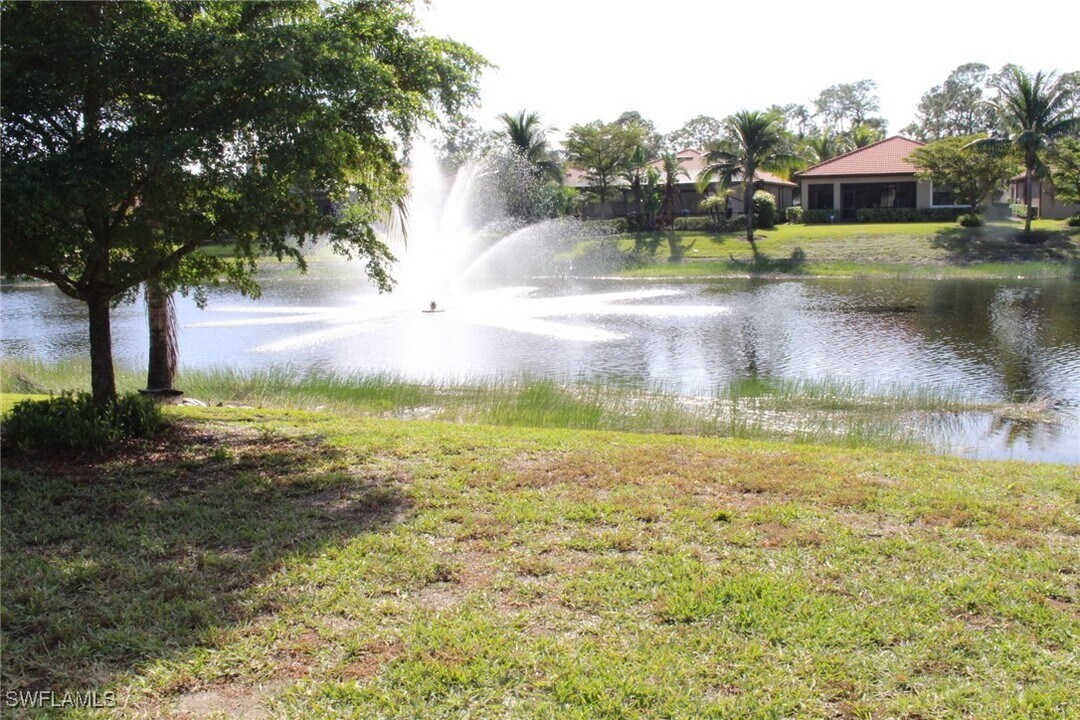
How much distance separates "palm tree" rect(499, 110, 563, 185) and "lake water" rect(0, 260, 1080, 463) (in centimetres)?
2050

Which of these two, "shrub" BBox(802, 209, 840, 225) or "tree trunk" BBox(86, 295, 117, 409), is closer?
"tree trunk" BBox(86, 295, 117, 409)

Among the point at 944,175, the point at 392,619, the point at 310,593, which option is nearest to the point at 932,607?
the point at 392,619

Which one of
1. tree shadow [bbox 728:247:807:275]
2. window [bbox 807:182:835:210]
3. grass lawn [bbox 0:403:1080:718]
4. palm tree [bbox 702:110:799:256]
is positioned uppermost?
palm tree [bbox 702:110:799:256]

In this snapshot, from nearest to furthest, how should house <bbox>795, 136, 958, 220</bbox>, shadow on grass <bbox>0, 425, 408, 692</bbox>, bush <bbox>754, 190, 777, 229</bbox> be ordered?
shadow on grass <bbox>0, 425, 408, 692</bbox> < bush <bbox>754, 190, 777, 229</bbox> < house <bbox>795, 136, 958, 220</bbox>

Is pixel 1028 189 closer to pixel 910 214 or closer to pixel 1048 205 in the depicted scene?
pixel 910 214

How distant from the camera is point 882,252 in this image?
141ft

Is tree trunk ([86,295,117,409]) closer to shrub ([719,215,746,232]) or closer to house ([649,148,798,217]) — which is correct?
shrub ([719,215,746,232])

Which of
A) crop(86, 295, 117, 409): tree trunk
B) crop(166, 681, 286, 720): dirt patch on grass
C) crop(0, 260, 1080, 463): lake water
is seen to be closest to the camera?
crop(166, 681, 286, 720): dirt patch on grass

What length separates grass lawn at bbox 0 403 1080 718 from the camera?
4.00 meters

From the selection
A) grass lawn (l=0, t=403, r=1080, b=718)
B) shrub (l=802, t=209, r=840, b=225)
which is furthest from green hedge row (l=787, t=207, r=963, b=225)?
grass lawn (l=0, t=403, r=1080, b=718)

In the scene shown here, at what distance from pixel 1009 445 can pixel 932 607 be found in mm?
8301

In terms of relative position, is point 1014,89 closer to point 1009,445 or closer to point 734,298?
point 734,298

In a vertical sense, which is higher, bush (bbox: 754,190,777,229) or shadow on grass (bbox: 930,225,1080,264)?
bush (bbox: 754,190,777,229)

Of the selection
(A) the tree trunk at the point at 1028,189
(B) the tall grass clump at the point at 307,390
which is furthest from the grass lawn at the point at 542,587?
(A) the tree trunk at the point at 1028,189
